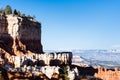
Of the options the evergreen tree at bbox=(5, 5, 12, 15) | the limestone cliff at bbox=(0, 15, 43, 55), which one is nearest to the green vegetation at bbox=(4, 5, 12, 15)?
the evergreen tree at bbox=(5, 5, 12, 15)

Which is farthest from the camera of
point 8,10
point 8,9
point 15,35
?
point 8,9

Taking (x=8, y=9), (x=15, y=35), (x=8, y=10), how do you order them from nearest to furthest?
(x=15, y=35), (x=8, y=10), (x=8, y=9)

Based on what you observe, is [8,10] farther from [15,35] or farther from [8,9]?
[15,35]

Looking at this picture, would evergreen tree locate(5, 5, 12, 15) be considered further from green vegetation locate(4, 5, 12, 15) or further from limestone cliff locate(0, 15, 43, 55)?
limestone cliff locate(0, 15, 43, 55)

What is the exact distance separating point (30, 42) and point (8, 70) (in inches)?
1649

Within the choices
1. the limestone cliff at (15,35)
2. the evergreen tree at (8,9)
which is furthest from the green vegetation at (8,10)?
the limestone cliff at (15,35)

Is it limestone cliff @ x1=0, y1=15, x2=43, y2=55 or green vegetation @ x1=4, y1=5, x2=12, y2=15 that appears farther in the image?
green vegetation @ x1=4, y1=5, x2=12, y2=15

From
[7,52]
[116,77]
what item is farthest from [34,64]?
[116,77]

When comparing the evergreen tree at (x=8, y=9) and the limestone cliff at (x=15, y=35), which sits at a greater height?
the evergreen tree at (x=8, y=9)

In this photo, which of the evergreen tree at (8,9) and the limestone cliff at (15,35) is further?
the evergreen tree at (8,9)

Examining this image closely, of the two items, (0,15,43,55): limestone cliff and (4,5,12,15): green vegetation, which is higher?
(4,5,12,15): green vegetation

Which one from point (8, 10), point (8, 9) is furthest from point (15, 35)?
point (8, 9)

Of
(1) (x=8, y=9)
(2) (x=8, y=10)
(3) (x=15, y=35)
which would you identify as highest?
(1) (x=8, y=9)

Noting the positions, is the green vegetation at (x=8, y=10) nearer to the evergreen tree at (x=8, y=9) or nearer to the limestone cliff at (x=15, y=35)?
the evergreen tree at (x=8, y=9)
